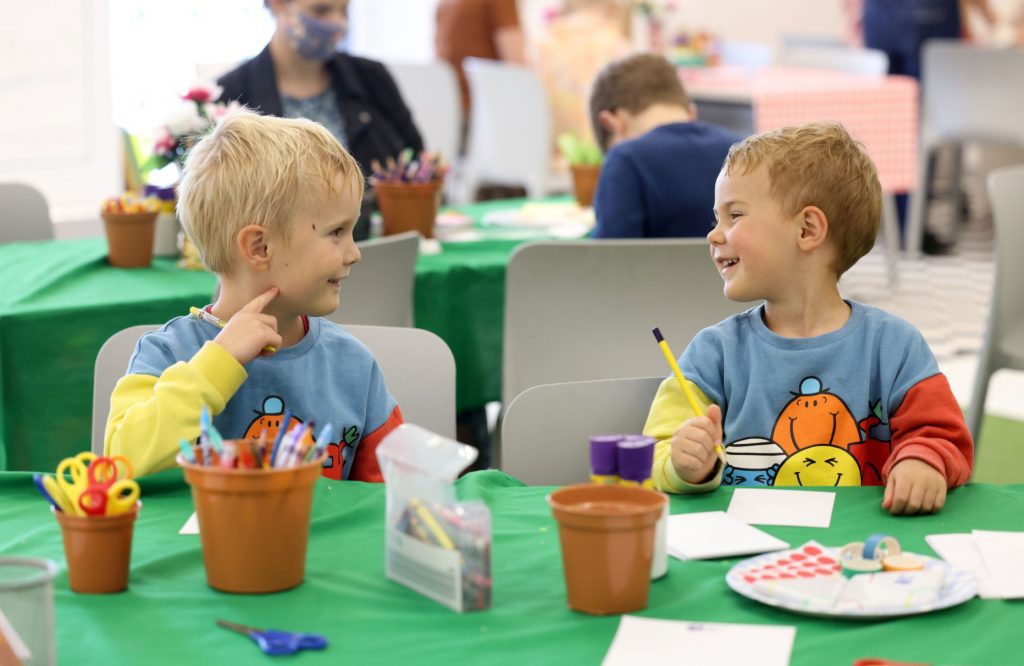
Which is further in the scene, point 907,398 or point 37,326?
point 37,326

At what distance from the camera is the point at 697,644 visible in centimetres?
106

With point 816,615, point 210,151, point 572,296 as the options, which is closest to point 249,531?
point 816,615

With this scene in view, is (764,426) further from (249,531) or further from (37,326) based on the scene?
(37,326)

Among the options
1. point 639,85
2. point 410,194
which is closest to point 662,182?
point 639,85

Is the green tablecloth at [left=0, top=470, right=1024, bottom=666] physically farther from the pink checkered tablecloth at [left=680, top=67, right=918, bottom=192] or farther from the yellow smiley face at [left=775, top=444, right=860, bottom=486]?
the pink checkered tablecloth at [left=680, top=67, right=918, bottom=192]

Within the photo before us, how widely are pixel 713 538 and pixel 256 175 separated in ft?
2.31

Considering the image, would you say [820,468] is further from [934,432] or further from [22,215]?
[22,215]

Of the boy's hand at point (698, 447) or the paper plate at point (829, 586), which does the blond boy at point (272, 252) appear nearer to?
the boy's hand at point (698, 447)

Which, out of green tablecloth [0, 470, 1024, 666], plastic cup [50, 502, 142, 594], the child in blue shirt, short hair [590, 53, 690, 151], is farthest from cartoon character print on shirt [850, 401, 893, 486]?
short hair [590, 53, 690, 151]

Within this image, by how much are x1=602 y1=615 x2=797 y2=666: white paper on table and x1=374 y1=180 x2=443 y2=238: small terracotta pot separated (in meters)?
2.14

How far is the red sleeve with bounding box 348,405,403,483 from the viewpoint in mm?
1752

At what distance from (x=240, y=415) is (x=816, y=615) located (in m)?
0.81

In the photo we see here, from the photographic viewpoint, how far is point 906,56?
6883mm

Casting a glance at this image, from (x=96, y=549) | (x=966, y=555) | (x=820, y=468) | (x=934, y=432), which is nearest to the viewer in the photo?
(x=96, y=549)
